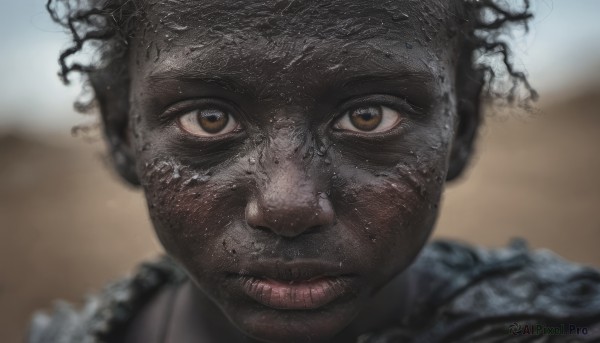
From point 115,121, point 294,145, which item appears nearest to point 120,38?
point 115,121

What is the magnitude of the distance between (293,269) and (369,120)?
373mm

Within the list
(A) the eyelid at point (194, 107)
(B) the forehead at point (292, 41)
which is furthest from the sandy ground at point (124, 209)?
(B) the forehead at point (292, 41)

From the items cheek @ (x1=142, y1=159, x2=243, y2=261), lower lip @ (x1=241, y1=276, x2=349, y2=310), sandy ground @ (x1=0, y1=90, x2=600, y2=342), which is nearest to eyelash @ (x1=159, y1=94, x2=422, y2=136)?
cheek @ (x1=142, y1=159, x2=243, y2=261)

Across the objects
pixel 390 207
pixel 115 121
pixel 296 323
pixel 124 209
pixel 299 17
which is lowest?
pixel 296 323

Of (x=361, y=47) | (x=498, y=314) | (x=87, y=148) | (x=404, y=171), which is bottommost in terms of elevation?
(x=498, y=314)

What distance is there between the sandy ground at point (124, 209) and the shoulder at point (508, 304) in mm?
2485

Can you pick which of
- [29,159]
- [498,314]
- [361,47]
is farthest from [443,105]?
[29,159]

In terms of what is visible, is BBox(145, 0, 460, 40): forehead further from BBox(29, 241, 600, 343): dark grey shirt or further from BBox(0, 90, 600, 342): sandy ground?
BBox(0, 90, 600, 342): sandy ground

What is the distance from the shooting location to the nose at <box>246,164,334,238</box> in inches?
54.5

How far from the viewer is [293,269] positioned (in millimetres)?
1451

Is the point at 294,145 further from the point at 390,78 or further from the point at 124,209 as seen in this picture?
the point at 124,209

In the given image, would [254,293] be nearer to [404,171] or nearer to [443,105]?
[404,171]

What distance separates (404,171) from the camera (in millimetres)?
1562

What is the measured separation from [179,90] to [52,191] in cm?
576
